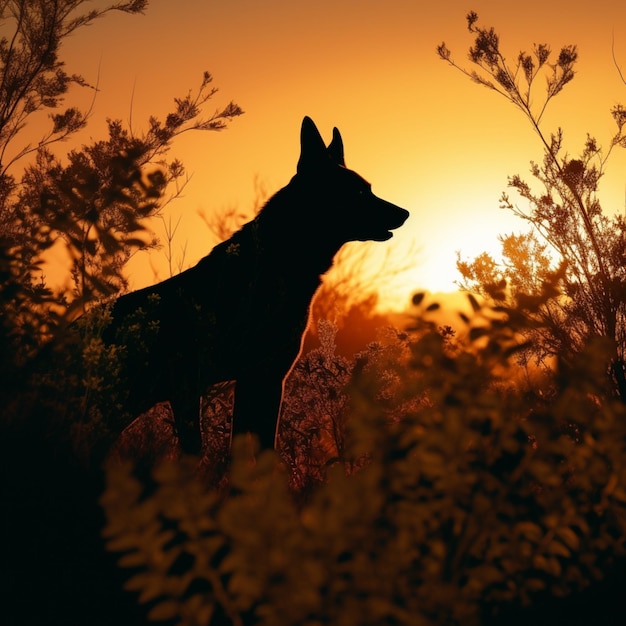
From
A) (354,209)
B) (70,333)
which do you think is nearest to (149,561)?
(70,333)

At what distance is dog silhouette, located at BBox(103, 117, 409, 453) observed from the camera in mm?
3998

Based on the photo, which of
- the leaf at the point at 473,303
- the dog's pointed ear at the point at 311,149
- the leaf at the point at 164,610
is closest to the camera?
the leaf at the point at 164,610

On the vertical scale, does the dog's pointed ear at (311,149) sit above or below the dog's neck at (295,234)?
above

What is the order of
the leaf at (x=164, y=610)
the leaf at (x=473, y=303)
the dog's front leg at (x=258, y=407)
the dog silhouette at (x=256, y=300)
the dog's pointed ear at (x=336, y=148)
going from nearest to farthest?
the leaf at (x=164, y=610) → the leaf at (x=473, y=303) → the dog silhouette at (x=256, y=300) → the dog's front leg at (x=258, y=407) → the dog's pointed ear at (x=336, y=148)

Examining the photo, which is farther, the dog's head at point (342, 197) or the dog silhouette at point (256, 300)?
the dog's head at point (342, 197)

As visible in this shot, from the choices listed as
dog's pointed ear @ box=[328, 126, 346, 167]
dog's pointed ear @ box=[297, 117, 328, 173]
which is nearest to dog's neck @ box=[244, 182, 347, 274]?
dog's pointed ear @ box=[297, 117, 328, 173]

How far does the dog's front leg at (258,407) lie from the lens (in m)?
4.27

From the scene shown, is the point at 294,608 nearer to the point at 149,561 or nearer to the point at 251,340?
the point at 149,561

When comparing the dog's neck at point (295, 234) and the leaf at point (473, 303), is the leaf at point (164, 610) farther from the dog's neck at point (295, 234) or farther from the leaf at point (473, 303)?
the dog's neck at point (295, 234)

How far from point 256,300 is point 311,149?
127 centimetres

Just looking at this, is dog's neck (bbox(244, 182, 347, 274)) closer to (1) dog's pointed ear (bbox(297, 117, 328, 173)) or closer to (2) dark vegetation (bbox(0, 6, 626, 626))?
(1) dog's pointed ear (bbox(297, 117, 328, 173))

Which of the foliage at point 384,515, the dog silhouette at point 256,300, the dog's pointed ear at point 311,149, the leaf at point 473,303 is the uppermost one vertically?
the dog's pointed ear at point 311,149

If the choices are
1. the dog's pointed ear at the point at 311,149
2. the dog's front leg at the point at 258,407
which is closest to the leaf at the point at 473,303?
the dog's front leg at the point at 258,407

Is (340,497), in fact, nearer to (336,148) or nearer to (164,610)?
(164,610)
